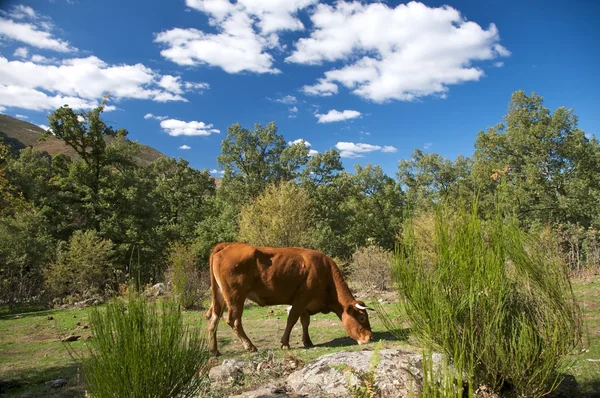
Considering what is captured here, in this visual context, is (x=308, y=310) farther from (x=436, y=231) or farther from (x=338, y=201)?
(x=338, y=201)

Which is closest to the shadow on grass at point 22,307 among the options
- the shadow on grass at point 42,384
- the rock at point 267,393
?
the shadow on grass at point 42,384

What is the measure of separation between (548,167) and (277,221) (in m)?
24.8

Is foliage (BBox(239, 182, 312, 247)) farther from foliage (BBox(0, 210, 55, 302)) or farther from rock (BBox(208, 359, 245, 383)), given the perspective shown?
rock (BBox(208, 359, 245, 383))

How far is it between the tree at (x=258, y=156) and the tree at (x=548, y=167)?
20589 mm

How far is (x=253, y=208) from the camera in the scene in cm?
3359

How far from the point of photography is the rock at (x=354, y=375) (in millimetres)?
4855

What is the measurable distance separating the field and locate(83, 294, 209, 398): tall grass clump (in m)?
0.36

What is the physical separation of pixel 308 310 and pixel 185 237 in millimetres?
35735

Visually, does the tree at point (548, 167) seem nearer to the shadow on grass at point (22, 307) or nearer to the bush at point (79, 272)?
the bush at point (79, 272)

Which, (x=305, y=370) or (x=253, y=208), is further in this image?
(x=253, y=208)

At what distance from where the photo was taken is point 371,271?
79.4 feet

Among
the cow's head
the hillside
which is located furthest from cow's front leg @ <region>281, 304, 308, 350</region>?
the hillside

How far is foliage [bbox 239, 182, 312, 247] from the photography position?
3008 centimetres

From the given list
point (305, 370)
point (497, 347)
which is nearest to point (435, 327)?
point (497, 347)
